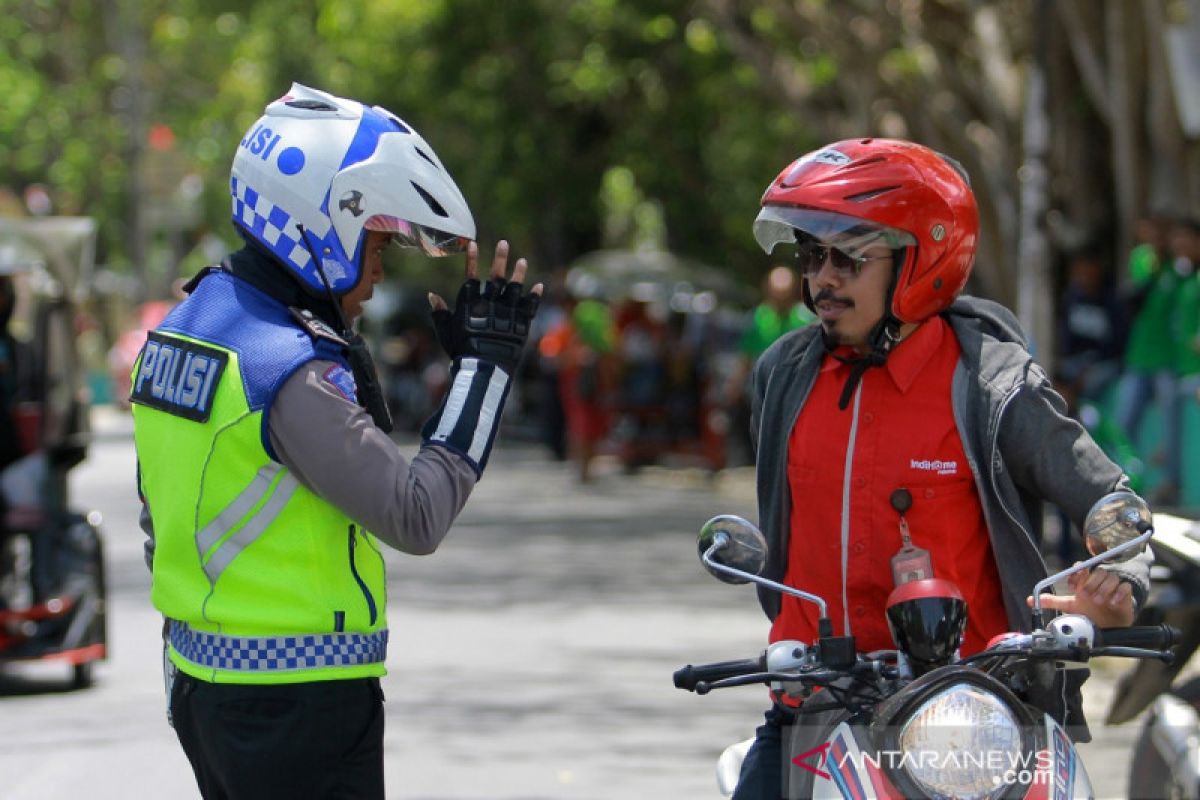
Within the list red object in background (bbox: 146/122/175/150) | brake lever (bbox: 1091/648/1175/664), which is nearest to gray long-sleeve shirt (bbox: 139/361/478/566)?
brake lever (bbox: 1091/648/1175/664)

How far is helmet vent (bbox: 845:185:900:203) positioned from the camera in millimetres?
4172

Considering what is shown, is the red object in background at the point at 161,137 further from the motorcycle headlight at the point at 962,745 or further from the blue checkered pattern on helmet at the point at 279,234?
the motorcycle headlight at the point at 962,745

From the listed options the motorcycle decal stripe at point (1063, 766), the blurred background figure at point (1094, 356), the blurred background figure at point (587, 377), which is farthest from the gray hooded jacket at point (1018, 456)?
the blurred background figure at point (587, 377)

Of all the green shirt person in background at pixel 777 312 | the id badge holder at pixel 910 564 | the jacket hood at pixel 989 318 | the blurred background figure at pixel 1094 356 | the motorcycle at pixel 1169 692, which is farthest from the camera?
the green shirt person in background at pixel 777 312

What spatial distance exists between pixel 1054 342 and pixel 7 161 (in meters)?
38.9

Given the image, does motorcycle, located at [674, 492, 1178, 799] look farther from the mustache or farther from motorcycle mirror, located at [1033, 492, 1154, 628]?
the mustache

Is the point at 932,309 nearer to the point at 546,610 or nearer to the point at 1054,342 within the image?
the point at 546,610

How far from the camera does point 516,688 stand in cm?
1028

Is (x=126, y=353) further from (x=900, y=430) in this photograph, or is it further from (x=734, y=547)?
(x=734, y=547)

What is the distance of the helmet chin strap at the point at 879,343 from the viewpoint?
14.1ft

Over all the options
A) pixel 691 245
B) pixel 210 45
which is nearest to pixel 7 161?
pixel 210 45

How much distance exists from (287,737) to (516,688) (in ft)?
21.1

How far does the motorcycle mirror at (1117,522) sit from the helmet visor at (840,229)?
683 mm

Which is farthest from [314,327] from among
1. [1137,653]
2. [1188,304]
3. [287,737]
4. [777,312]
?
[777,312]
